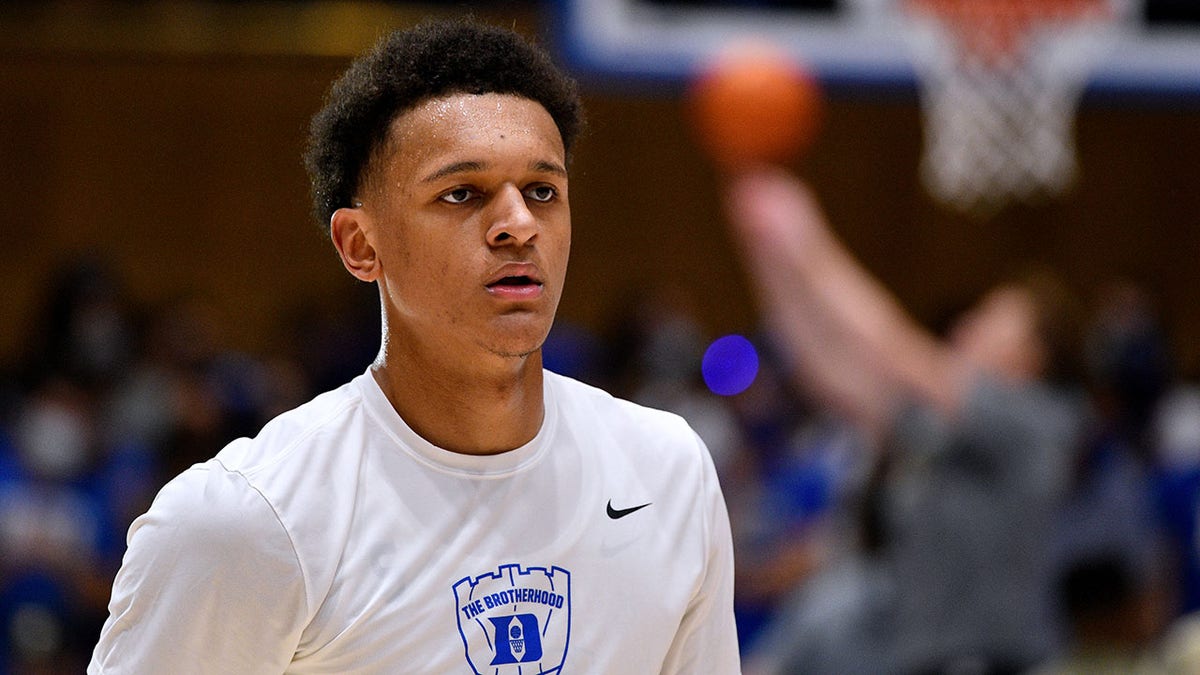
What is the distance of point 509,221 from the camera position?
205cm

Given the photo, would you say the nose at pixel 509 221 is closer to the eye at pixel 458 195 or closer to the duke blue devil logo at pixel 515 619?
the eye at pixel 458 195

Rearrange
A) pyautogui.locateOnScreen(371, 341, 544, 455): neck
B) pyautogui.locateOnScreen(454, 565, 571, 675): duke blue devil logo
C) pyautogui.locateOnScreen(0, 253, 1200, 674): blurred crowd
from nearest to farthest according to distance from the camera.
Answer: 1. pyautogui.locateOnScreen(454, 565, 571, 675): duke blue devil logo
2. pyautogui.locateOnScreen(371, 341, 544, 455): neck
3. pyautogui.locateOnScreen(0, 253, 1200, 674): blurred crowd

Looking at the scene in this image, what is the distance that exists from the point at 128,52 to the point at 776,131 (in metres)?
5.18

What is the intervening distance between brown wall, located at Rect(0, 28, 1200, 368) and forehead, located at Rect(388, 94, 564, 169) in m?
7.34

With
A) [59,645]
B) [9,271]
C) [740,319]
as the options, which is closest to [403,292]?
[59,645]

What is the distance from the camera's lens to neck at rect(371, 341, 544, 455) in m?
2.17

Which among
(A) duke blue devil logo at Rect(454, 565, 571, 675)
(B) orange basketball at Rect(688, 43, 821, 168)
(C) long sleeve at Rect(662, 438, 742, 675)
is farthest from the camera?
(B) orange basketball at Rect(688, 43, 821, 168)

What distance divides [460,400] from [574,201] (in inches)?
353

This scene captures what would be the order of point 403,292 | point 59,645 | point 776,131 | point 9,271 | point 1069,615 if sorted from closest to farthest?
point 403,292 < point 1069,615 < point 59,645 < point 776,131 < point 9,271

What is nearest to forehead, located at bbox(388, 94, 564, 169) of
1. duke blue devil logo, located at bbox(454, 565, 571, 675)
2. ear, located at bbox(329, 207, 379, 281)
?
ear, located at bbox(329, 207, 379, 281)

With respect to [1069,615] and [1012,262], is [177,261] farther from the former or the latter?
[1069,615]

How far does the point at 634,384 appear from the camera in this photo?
797 cm

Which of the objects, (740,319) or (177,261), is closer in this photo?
(177,261)

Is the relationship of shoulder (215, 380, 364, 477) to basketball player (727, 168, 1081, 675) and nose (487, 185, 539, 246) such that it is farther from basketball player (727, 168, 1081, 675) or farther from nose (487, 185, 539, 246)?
basketball player (727, 168, 1081, 675)
